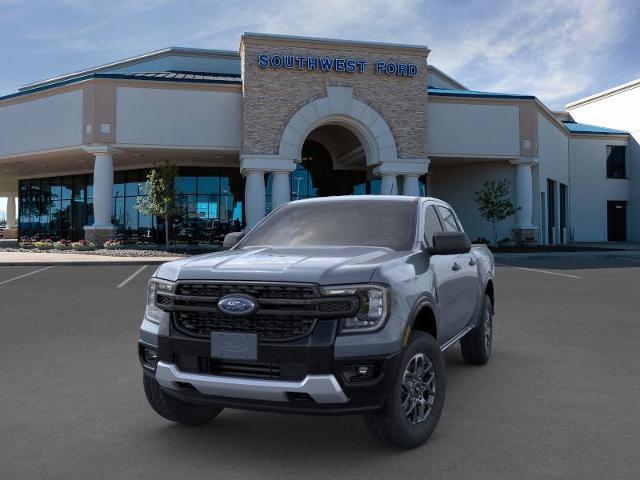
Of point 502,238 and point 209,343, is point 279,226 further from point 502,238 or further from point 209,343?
Answer: point 502,238

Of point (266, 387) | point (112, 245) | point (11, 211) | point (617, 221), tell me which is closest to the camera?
point (266, 387)

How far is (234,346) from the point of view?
3.71 meters

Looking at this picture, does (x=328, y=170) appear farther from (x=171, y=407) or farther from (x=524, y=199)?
(x=171, y=407)

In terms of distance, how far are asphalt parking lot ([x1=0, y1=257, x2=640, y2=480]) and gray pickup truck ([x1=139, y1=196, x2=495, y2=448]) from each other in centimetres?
31

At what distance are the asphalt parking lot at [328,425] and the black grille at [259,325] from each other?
32.8 inches

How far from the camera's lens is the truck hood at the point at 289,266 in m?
3.70

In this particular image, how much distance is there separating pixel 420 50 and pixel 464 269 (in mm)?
26552

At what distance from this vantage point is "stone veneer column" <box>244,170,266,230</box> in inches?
1137

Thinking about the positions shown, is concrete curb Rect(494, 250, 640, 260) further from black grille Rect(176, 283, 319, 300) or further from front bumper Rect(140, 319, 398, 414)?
black grille Rect(176, 283, 319, 300)

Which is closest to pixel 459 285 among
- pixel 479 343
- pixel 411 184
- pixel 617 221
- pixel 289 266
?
pixel 479 343

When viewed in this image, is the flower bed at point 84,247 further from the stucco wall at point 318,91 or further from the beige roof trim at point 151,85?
the stucco wall at point 318,91

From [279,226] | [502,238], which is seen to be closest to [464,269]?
[279,226]

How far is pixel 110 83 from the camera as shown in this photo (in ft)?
94.9

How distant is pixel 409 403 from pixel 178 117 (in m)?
27.4
